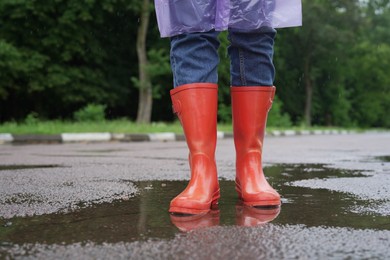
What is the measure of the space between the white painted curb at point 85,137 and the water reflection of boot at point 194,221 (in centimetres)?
778

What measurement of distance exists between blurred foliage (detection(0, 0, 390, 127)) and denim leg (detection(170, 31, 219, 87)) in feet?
39.9

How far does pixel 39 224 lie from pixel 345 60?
128ft

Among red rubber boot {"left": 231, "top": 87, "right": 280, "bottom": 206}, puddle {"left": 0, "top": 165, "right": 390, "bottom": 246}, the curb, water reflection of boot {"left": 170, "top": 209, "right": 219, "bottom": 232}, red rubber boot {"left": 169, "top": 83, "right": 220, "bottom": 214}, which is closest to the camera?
puddle {"left": 0, "top": 165, "right": 390, "bottom": 246}

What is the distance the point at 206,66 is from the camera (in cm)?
221

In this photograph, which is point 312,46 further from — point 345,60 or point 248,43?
point 248,43

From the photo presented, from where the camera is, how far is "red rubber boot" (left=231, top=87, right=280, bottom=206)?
88.5 inches

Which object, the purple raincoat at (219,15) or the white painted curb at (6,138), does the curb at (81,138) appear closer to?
the white painted curb at (6,138)

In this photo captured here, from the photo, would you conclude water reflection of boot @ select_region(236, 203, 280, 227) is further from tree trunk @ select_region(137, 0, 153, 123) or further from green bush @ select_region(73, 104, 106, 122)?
tree trunk @ select_region(137, 0, 153, 123)

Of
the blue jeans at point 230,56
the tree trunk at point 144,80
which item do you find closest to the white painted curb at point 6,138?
the blue jeans at point 230,56

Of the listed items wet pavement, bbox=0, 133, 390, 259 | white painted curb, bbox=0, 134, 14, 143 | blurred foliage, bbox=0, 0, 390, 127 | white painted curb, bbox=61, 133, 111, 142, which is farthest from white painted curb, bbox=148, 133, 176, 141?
wet pavement, bbox=0, 133, 390, 259

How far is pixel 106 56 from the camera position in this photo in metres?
23.5

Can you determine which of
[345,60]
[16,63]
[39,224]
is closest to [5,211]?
[39,224]

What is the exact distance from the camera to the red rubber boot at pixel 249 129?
225cm

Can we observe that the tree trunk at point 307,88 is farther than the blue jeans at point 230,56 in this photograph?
Yes
